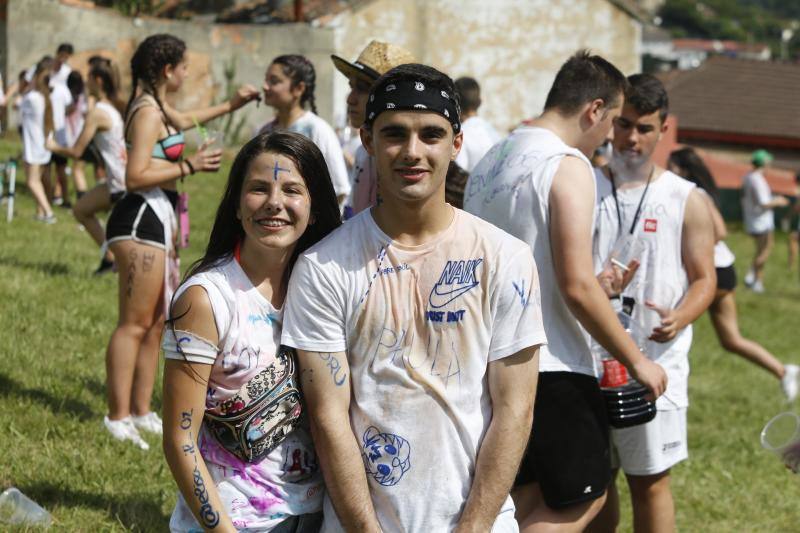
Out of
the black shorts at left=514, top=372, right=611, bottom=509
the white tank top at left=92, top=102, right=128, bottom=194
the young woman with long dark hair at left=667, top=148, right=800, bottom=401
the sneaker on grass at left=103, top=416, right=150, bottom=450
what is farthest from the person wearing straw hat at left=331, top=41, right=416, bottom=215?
the white tank top at left=92, top=102, right=128, bottom=194

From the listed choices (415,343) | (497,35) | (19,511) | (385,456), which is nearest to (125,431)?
(19,511)

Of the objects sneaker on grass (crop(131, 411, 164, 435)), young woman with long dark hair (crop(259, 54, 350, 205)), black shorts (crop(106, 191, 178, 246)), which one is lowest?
sneaker on grass (crop(131, 411, 164, 435))

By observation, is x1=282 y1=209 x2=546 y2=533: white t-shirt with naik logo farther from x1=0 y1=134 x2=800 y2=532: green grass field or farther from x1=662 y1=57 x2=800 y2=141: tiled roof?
x1=662 y1=57 x2=800 y2=141: tiled roof

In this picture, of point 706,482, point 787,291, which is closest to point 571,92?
point 706,482

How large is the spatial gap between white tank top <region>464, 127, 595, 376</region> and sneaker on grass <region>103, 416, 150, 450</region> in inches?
98.3

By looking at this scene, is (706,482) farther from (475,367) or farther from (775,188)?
(775,188)

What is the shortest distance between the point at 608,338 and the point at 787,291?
15988 mm

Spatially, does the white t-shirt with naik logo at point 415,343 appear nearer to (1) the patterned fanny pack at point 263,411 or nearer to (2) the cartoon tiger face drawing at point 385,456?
(2) the cartoon tiger face drawing at point 385,456

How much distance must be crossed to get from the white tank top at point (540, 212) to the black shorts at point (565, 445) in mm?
77

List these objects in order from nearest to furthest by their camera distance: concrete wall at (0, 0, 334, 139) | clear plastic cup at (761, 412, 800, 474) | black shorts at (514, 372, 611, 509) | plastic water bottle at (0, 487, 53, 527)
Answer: clear plastic cup at (761, 412, 800, 474), black shorts at (514, 372, 611, 509), plastic water bottle at (0, 487, 53, 527), concrete wall at (0, 0, 334, 139)

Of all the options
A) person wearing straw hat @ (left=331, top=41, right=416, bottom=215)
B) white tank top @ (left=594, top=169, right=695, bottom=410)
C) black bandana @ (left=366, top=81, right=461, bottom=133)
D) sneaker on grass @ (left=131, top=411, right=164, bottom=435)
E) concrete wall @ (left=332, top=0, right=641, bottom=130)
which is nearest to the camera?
black bandana @ (left=366, top=81, right=461, bottom=133)

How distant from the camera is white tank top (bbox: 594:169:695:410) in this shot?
16.0ft

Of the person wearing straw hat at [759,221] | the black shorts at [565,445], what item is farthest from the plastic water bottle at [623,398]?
the person wearing straw hat at [759,221]

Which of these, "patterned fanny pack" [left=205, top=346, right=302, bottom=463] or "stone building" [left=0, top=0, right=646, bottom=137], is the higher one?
"stone building" [left=0, top=0, right=646, bottom=137]
